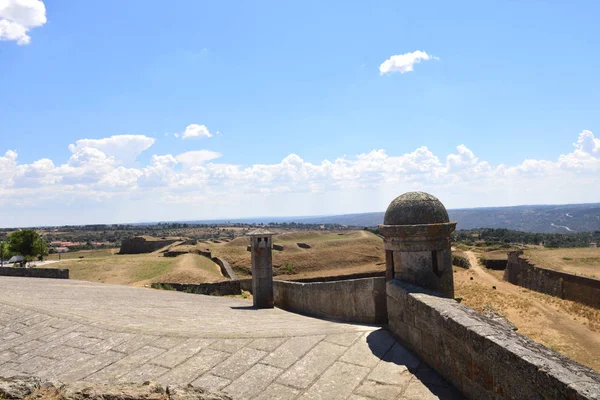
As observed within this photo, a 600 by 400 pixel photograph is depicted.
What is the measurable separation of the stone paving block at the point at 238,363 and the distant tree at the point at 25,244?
39.7m

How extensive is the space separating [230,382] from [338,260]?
3932 cm

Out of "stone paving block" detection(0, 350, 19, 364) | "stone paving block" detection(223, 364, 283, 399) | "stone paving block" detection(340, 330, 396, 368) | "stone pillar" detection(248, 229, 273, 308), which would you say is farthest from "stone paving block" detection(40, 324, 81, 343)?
"stone pillar" detection(248, 229, 273, 308)

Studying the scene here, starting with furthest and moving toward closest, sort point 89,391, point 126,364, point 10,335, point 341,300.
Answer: point 341,300 → point 10,335 → point 126,364 → point 89,391

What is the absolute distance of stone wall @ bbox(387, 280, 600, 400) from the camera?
3.09 meters

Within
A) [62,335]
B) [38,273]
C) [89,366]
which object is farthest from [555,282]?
[38,273]

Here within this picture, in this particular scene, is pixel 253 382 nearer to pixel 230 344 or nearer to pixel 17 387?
pixel 230 344

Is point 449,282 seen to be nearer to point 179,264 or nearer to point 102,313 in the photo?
point 102,313

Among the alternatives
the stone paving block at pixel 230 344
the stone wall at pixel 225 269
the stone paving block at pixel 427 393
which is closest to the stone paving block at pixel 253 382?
the stone paving block at pixel 230 344

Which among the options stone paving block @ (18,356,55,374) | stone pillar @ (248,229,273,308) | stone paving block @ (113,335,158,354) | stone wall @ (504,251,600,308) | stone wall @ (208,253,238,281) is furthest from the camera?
stone wall @ (208,253,238,281)

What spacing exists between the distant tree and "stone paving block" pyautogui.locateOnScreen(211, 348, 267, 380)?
39.7m

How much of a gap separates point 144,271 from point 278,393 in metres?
27.1

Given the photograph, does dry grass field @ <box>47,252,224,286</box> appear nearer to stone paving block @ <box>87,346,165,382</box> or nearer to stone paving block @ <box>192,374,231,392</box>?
stone paving block @ <box>87,346,165,382</box>

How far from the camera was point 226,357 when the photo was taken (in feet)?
17.7

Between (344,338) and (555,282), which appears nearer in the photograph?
(344,338)
